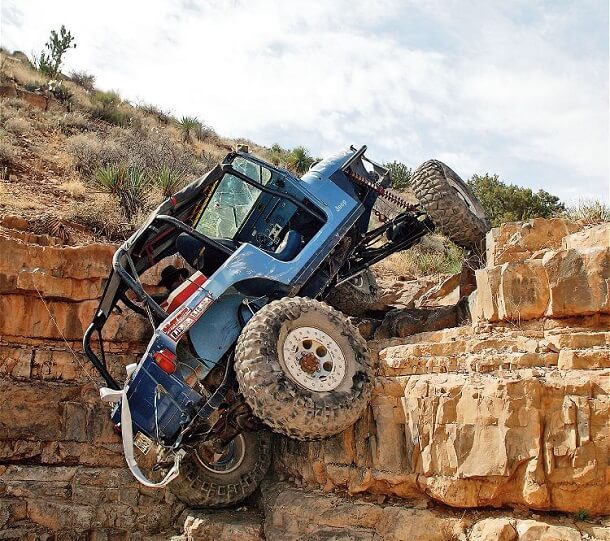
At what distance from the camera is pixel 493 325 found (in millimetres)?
6113

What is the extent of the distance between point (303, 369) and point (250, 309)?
38.2 inches

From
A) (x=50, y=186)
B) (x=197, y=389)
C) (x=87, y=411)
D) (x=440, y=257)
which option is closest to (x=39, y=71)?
(x=50, y=186)

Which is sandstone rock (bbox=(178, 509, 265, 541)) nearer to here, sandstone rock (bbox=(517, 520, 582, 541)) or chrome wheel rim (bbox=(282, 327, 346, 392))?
chrome wheel rim (bbox=(282, 327, 346, 392))

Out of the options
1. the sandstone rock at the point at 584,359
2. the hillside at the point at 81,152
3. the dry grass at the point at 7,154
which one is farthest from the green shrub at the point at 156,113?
the sandstone rock at the point at 584,359

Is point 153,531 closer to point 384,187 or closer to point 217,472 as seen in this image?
point 217,472

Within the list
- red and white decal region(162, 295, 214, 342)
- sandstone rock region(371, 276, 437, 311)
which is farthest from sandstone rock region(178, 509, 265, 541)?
sandstone rock region(371, 276, 437, 311)

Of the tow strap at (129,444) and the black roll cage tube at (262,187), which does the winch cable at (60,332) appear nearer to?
the tow strap at (129,444)

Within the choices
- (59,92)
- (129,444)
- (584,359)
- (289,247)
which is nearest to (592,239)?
(584,359)

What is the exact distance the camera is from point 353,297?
875cm

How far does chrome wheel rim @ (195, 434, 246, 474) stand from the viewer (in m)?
6.73

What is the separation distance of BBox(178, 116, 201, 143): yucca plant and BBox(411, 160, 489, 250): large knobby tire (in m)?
16.7

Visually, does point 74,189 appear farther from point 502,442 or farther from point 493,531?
point 493,531

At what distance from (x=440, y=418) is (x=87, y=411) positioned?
4.53 meters

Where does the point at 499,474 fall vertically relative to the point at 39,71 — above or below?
below
